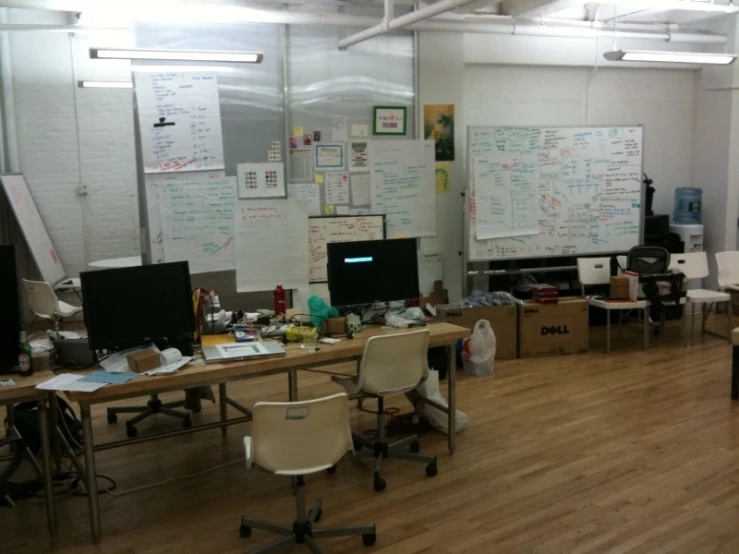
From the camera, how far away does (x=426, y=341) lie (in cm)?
389

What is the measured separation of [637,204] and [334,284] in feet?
14.5

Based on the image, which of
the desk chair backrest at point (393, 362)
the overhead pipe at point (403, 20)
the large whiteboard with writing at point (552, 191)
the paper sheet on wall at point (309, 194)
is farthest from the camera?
the large whiteboard with writing at point (552, 191)

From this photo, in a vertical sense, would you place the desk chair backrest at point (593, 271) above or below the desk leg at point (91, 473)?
above

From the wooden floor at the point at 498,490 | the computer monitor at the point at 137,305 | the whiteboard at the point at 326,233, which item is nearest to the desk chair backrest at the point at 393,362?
the wooden floor at the point at 498,490

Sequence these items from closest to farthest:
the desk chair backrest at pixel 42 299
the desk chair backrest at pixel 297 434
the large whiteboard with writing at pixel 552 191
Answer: the desk chair backrest at pixel 297 434 → the desk chair backrest at pixel 42 299 → the large whiteboard with writing at pixel 552 191

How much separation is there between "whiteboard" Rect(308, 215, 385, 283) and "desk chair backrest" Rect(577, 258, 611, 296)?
2.17 metres

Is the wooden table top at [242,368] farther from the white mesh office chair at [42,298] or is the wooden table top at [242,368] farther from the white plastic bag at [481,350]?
the white mesh office chair at [42,298]

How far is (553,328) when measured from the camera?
6.58 meters

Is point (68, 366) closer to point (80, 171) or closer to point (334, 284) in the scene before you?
point (334, 284)

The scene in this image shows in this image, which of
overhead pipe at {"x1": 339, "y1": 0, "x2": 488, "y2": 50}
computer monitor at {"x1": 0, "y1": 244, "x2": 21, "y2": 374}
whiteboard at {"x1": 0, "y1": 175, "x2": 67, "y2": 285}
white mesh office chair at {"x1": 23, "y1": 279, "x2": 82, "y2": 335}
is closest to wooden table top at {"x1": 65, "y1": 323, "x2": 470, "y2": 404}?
computer monitor at {"x1": 0, "y1": 244, "x2": 21, "y2": 374}

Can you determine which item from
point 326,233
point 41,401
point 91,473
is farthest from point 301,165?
point 91,473

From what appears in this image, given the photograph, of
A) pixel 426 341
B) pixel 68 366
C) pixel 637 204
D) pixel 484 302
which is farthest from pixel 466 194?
pixel 68 366

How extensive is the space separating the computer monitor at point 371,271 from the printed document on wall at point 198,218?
239cm

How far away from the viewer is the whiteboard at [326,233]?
21.4 feet
